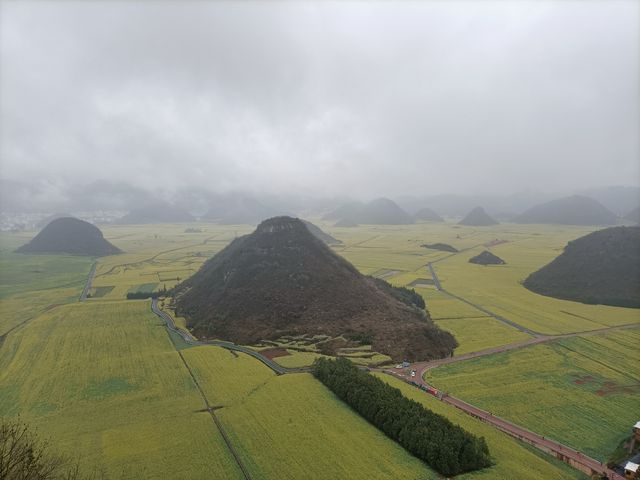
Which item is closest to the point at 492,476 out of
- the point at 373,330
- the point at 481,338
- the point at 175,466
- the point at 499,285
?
the point at 175,466

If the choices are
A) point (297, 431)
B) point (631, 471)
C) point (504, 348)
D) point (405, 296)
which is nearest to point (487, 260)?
point (405, 296)

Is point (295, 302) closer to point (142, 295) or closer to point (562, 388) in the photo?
point (562, 388)

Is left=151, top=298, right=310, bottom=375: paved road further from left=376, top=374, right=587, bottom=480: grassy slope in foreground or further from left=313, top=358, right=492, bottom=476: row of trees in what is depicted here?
left=376, top=374, right=587, bottom=480: grassy slope in foreground

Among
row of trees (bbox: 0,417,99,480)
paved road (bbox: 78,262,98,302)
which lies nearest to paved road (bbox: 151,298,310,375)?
row of trees (bbox: 0,417,99,480)

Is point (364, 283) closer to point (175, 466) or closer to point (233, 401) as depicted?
point (233, 401)

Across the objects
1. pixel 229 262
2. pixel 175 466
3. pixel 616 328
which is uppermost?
pixel 229 262

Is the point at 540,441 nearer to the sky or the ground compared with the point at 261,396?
nearer to the ground

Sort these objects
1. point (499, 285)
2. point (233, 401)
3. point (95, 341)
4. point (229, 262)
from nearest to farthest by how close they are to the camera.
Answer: point (233, 401)
point (95, 341)
point (229, 262)
point (499, 285)
